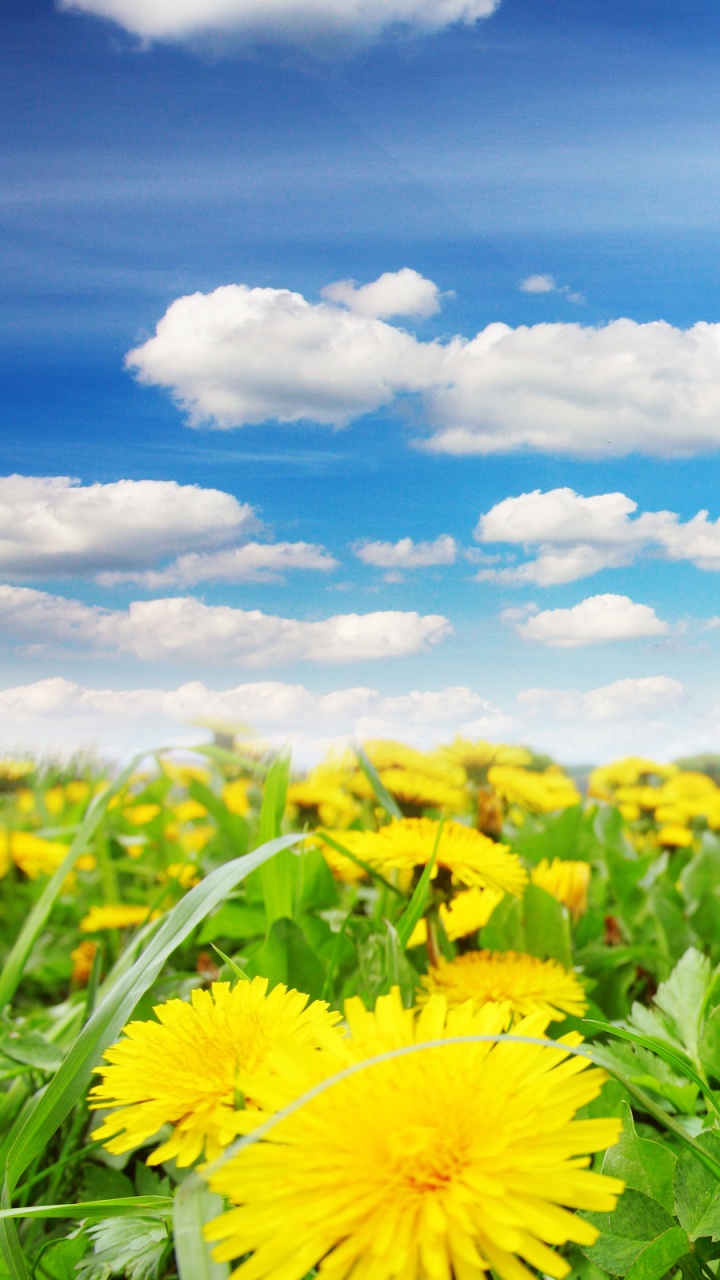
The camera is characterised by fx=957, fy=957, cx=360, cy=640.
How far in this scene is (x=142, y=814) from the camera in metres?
2.04

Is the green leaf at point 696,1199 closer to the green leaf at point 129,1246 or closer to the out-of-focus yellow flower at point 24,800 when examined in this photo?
the green leaf at point 129,1246

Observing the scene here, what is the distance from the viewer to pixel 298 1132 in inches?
→ 14.7

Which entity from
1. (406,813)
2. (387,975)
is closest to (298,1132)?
(387,975)

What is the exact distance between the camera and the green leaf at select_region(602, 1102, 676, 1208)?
0.49 meters

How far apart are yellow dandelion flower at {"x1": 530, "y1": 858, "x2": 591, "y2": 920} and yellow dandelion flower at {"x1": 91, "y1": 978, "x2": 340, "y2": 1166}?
0.55 meters

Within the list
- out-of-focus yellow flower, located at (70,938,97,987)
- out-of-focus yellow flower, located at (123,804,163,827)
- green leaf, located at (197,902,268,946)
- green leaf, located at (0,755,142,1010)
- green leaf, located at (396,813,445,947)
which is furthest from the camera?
out-of-focus yellow flower, located at (123,804,163,827)

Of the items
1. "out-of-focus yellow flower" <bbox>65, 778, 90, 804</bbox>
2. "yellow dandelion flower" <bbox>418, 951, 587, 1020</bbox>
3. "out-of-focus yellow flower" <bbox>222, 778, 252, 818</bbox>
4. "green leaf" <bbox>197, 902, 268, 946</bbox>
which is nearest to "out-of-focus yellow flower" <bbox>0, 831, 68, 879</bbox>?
"out-of-focus yellow flower" <bbox>222, 778, 252, 818</bbox>

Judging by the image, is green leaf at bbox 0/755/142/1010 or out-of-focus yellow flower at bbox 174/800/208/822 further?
out-of-focus yellow flower at bbox 174/800/208/822

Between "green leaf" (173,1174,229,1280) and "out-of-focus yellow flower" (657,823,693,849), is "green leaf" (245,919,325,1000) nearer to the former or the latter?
"green leaf" (173,1174,229,1280)

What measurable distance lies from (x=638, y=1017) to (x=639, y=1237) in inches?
9.6

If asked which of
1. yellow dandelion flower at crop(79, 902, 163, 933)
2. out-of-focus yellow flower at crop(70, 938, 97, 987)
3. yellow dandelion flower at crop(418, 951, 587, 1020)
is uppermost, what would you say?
yellow dandelion flower at crop(418, 951, 587, 1020)

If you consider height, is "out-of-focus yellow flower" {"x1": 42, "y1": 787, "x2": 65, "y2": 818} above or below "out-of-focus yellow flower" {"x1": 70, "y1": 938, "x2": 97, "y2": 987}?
above

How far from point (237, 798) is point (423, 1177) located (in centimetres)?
183

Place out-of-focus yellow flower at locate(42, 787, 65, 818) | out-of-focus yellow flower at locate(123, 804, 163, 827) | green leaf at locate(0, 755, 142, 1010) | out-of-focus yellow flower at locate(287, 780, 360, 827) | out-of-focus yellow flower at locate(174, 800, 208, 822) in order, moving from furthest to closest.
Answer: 1. out-of-focus yellow flower at locate(42, 787, 65, 818)
2. out-of-focus yellow flower at locate(174, 800, 208, 822)
3. out-of-focus yellow flower at locate(123, 804, 163, 827)
4. out-of-focus yellow flower at locate(287, 780, 360, 827)
5. green leaf at locate(0, 755, 142, 1010)
